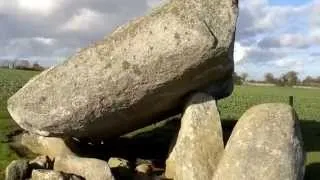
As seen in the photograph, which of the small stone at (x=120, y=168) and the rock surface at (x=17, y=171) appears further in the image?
the small stone at (x=120, y=168)

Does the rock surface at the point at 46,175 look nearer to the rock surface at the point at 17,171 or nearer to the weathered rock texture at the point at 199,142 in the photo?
the rock surface at the point at 17,171

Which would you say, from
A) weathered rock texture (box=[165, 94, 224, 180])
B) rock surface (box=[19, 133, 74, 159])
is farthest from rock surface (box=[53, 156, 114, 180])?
weathered rock texture (box=[165, 94, 224, 180])

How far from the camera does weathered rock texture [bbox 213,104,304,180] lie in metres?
12.1

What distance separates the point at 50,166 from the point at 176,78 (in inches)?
155

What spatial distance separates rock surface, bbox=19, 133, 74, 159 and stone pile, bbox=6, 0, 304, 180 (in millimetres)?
693

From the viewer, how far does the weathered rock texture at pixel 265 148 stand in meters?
12.1

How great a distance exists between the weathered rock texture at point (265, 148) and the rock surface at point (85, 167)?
256cm

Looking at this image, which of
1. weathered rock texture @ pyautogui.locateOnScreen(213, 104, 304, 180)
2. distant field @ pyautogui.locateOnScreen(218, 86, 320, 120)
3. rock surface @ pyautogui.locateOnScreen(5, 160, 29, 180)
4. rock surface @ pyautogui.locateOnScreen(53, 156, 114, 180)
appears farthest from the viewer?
distant field @ pyautogui.locateOnScreen(218, 86, 320, 120)

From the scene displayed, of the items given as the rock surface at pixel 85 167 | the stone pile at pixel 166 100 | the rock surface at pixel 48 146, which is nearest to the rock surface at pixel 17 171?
the stone pile at pixel 166 100

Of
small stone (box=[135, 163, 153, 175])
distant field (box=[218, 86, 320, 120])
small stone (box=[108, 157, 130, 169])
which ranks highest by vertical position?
distant field (box=[218, 86, 320, 120])

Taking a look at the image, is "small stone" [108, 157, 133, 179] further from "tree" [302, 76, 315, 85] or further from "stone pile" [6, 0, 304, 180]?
"tree" [302, 76, 315, 85]

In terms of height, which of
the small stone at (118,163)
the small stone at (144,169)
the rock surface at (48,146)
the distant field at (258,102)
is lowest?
the small stone at (144,169)

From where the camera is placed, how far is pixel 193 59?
13.3 meters

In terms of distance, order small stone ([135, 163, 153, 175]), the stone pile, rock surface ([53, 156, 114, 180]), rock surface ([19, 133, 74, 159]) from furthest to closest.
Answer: rock surface ([19, 133, 74, 159]) < small stone ([135, 163, 153, 175]) < rock surface ([53, 156, 114, 180]) < the stone pile
